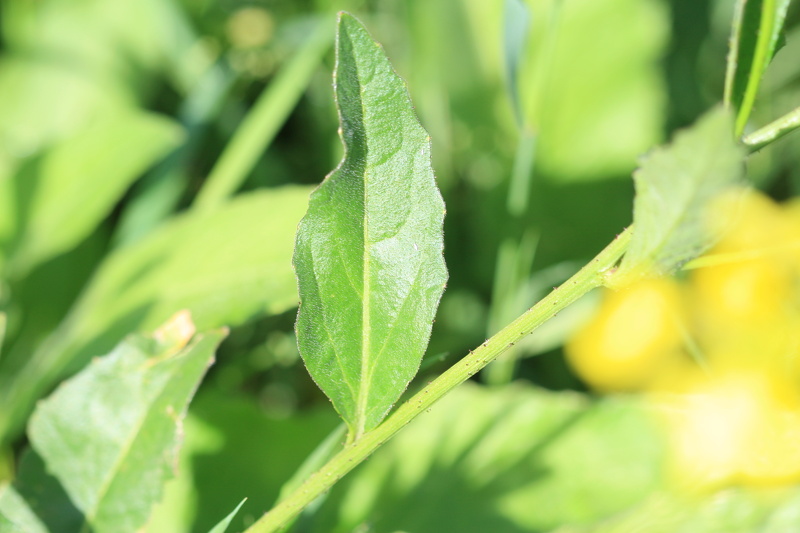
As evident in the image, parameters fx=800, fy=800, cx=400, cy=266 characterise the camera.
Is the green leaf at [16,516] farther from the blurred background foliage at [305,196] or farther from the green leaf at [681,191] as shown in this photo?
the green leaf at [681,191]

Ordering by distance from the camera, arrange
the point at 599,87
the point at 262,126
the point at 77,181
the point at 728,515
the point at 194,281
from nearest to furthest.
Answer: the point at 728,515
the point at 194,281
the point at 77,181
the point at 262,126
the point at 599,87

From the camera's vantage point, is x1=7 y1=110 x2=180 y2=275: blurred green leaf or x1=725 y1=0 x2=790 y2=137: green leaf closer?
x1=725 y1=0 x2=790 y2=137: green leaf

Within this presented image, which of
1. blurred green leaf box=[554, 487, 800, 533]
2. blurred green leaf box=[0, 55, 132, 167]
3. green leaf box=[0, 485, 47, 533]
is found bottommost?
blurred green leaf box=[554, 487, 800, 533]

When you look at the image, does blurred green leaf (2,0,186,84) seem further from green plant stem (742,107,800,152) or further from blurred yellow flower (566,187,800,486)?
green plant stem (742,107,800,152)

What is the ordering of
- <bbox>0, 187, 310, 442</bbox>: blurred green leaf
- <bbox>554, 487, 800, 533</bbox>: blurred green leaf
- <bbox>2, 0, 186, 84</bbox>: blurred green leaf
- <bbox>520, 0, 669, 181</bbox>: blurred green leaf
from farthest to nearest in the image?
1. <bbox>2, 0, 186, 84</bbox>: blurred green leaf
2. <bbox>520, 0, 669, 181</bbox>: blurred green leaf
3. <bbox>0, 187, 310, 442</bbox>: blurred green leaf
4. <bbox>554, 487, 800, 533</bbox>: blurred green leaf

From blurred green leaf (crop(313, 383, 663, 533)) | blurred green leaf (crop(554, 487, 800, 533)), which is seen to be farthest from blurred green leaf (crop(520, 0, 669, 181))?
blurred green leaf (crop(554, 487, 800, 533))

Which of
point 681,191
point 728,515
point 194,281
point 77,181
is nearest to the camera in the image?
point 681,191

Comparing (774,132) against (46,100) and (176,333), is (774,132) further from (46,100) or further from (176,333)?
(46,100)

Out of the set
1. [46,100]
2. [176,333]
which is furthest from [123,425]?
[46,100]
